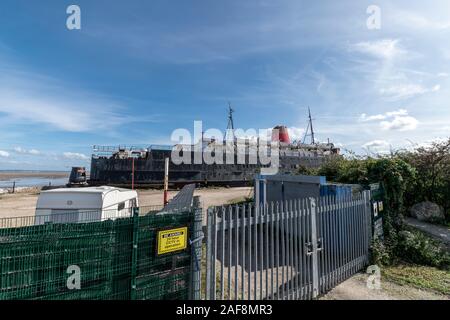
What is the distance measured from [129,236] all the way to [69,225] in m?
0.58

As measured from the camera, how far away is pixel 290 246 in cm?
416

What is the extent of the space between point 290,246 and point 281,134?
40.6 metres

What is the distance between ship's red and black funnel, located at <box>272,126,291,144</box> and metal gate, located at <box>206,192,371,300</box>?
123ft

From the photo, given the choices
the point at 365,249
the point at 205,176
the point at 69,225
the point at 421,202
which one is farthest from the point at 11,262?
the point at 205,176

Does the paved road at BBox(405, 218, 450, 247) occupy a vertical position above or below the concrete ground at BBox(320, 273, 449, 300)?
above

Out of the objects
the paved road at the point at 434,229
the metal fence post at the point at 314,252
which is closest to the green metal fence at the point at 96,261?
the metal fence post at the point at 314,252

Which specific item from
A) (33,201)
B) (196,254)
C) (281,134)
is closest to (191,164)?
(33,201)

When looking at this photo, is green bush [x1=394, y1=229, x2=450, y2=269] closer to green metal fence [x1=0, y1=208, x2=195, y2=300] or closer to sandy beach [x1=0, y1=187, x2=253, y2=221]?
green metal fence [x1=0, y1=208, x2=195, y2=300]

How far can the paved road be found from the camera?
7277mm

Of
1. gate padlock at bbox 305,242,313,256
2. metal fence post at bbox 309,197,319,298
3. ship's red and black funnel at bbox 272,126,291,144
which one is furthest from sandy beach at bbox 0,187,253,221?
ship's red and black funnel at bbox 272,126,291,144

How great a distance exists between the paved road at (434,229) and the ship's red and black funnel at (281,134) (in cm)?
3394

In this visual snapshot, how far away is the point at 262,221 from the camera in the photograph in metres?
3.73

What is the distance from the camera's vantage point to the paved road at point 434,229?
728 centimetres
